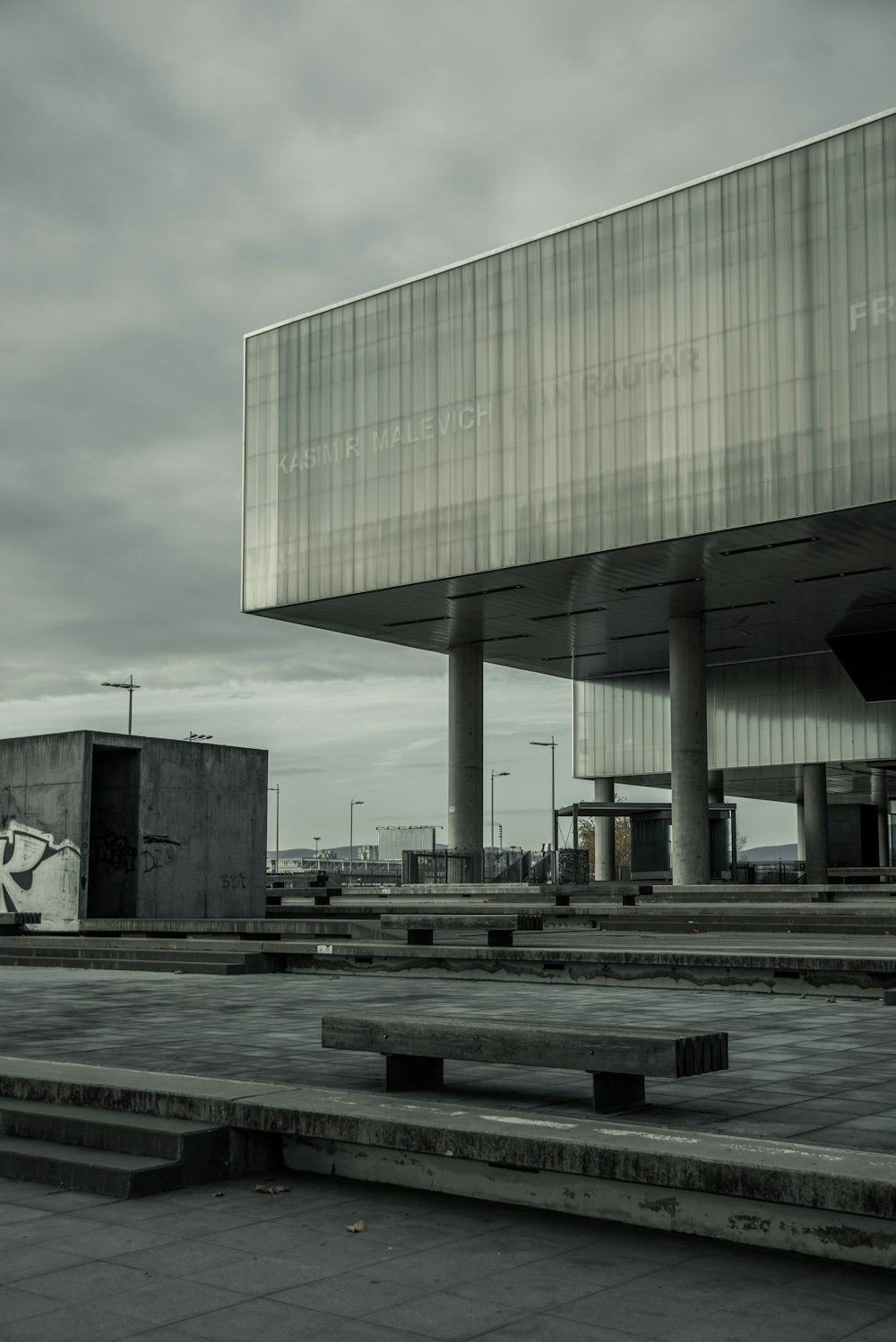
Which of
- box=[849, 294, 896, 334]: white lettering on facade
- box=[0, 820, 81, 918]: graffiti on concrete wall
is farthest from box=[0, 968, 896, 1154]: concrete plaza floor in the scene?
box=[849, 294, 896, 334]: white lettering on facade

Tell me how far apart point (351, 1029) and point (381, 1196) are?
1.33 meters

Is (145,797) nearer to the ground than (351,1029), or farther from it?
farther from it

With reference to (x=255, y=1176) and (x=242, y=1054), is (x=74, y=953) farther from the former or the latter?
(x=255, y=1176)

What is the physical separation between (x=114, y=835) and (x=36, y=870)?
1.58 metres

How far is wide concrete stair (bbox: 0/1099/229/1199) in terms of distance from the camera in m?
5.80

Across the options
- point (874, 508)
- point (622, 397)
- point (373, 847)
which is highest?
point (622, 397)

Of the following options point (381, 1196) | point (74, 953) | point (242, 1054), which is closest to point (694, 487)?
point (74, 953)

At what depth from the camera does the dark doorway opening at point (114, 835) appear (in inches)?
1001

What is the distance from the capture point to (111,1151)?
621 centimetres

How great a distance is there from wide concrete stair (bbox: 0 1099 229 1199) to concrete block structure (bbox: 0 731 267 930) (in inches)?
702

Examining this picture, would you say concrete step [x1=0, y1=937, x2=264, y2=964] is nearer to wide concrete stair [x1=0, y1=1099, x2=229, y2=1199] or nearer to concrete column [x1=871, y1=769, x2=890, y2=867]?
wide concrete stair [x1=0, y1=1099, x2=229, y2=1199]

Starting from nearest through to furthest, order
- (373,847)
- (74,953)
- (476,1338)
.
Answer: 1. (476,1338)
2. (74,953)
3. (373,847)

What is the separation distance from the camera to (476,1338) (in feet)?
12.8

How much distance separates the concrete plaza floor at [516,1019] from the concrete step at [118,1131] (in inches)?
43.5
